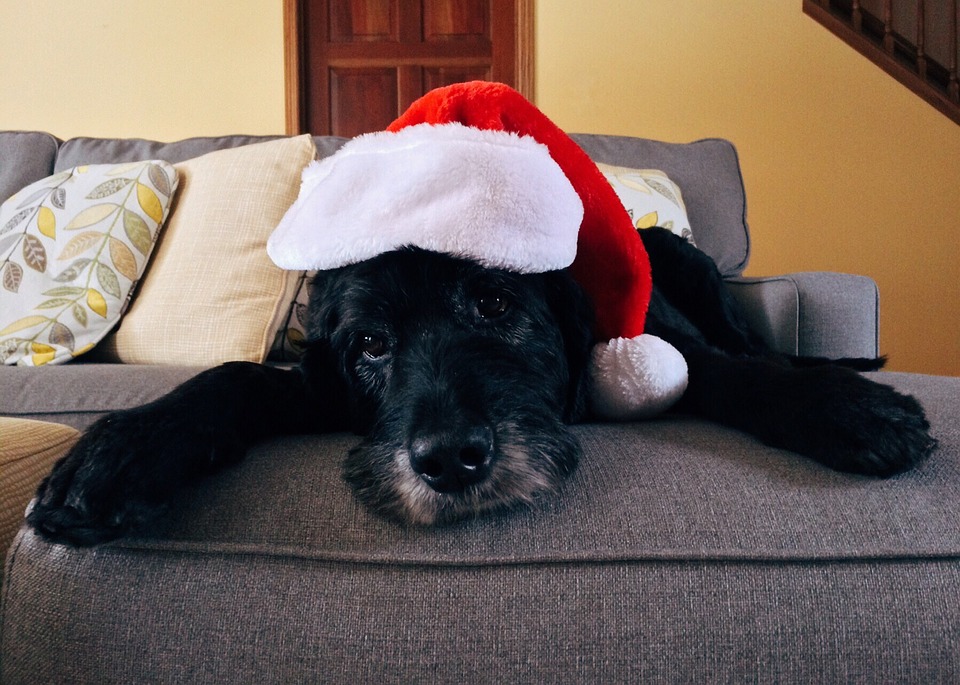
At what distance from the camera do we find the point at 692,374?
122cm

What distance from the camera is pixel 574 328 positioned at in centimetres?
112

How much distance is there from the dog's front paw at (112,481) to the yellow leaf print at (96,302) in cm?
109

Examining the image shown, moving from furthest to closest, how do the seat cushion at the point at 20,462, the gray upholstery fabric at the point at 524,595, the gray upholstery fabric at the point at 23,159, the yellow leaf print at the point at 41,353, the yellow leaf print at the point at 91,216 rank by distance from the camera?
the gray upholstery fabric at the point at 23,159 → the yellow leaf print at the point at 91,216 → the yellow leaf print at the point at 41,353 → the seat cushion at the point at 20,462 → the gray upholstery fabric at the point at 524,595

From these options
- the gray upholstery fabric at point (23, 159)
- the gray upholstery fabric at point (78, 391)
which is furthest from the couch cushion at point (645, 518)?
the gray upholstery fabric at point (23, 159)

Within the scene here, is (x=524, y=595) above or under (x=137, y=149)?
under

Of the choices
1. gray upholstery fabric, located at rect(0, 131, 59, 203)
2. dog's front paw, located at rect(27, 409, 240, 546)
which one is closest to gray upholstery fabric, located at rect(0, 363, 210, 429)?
dog's front paw, located at rect(27, 409, 240, 546)

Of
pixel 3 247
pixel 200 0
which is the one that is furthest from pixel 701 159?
pixel 200 0

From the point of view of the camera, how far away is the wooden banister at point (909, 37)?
375cm

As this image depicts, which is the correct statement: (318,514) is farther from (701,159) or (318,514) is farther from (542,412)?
(701,159)

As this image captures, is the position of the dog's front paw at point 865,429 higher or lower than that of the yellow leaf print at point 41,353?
higher

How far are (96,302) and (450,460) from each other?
1408mm

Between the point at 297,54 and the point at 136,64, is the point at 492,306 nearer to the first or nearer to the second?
the point at 297,54

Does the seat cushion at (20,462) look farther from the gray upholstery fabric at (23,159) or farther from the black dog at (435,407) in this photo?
the gray upholstery fabric at (23,159)

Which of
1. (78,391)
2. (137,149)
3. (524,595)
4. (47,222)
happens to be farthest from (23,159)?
(524,595)
